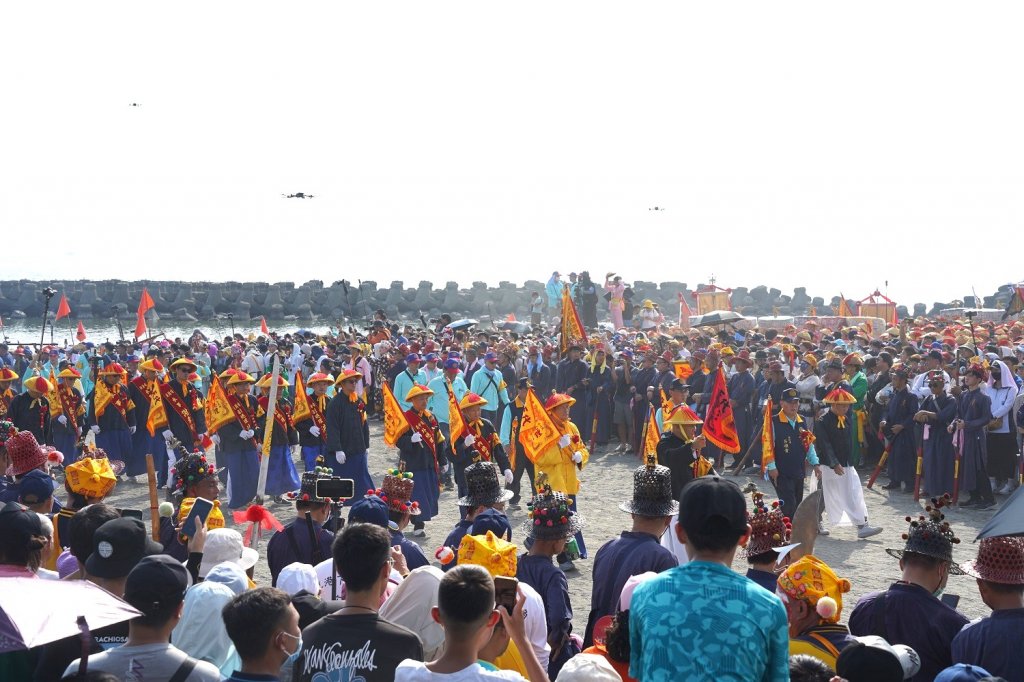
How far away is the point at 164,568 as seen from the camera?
4066mm

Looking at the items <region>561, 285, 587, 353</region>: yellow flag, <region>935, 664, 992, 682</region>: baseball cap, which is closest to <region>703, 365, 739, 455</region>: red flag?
<region>935, 664, 992, 682</region>: baseball cap

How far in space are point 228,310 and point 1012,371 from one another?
41.5m

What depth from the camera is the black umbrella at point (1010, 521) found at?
12.3ft

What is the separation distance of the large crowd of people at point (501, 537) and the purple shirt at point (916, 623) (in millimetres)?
10

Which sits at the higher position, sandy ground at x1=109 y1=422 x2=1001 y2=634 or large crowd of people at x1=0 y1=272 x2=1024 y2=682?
large crowd of people at x1=0 y1=272 x2=1024 y2=682

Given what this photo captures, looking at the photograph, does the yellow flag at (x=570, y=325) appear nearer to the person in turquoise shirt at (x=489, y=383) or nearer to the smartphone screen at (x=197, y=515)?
the person in turquoise shirt at (x=489, y=383)

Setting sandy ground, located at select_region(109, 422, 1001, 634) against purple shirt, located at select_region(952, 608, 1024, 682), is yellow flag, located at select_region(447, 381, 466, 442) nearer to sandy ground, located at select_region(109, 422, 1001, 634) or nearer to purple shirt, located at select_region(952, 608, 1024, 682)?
sandy ground, located at select_region(109, 422, 1001, 634)

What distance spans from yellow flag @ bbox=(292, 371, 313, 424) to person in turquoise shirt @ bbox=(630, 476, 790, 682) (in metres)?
11.0

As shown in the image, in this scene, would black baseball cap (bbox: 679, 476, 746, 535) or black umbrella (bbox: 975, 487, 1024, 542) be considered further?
black umbrella (bbox: 975, 487, 1024, 542)

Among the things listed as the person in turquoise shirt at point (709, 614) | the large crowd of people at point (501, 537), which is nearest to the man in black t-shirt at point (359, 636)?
the large crowd of people at point (501, 537)

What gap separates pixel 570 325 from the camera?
21.8 m

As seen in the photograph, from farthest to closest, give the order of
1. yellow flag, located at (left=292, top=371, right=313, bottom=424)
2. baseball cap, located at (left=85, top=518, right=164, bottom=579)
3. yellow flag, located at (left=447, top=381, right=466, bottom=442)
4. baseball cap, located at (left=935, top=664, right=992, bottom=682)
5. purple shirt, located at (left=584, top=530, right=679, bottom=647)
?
yellow flag, located at (left=292, top=371, right=313, bottom=424), yellow flag, located at (left=447, top=381, right=466, bottom=442), purple shirt, located at (left=584, top=530, right=679, bottom=647), baseball cap, located at (left=85, top=518, right=164, bottom=579), baseball cap, located at (left=935, top=664, right=992, bottom=682)

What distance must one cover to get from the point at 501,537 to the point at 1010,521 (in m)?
3.22

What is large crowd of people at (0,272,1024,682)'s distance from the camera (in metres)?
3.58
